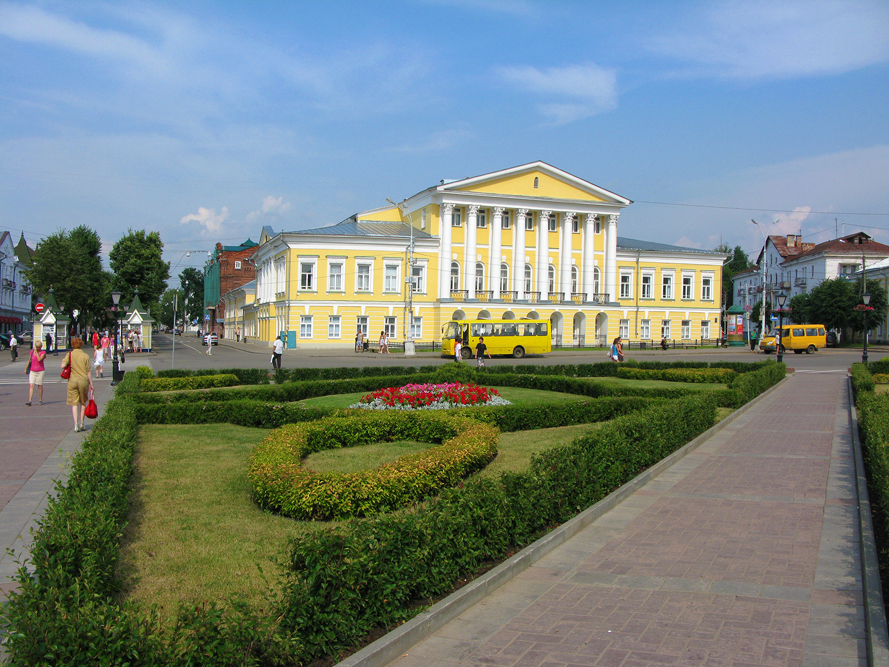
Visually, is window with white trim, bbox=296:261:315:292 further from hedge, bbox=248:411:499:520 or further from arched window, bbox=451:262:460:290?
hedge, bbox=248:411:499:520

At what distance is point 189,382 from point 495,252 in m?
38.1

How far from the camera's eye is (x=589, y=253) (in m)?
59.5

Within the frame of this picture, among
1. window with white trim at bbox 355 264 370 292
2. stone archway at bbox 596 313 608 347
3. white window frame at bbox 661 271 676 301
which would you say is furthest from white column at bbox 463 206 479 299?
white window frame at bbox 661 271 676 301

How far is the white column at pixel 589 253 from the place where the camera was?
5916cm

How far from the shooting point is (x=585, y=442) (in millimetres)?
8484

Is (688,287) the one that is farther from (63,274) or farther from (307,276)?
(63,274)

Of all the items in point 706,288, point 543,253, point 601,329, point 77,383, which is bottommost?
point 77,383

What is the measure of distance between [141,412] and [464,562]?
1137 cm

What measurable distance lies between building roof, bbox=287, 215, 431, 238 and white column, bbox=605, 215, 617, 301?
652 inches

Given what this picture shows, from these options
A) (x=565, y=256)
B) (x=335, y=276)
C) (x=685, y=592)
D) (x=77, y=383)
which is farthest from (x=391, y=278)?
(x=685, y=592)

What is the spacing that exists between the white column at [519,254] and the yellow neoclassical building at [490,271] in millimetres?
87

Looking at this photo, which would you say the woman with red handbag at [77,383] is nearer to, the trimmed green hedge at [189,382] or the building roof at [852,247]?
the trimmed green hedge at [189,382]

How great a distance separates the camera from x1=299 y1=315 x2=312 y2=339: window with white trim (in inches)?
2060

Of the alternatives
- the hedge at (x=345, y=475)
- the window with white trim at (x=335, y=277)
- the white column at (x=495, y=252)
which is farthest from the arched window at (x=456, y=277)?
the hedge at (x=345, y=475)
